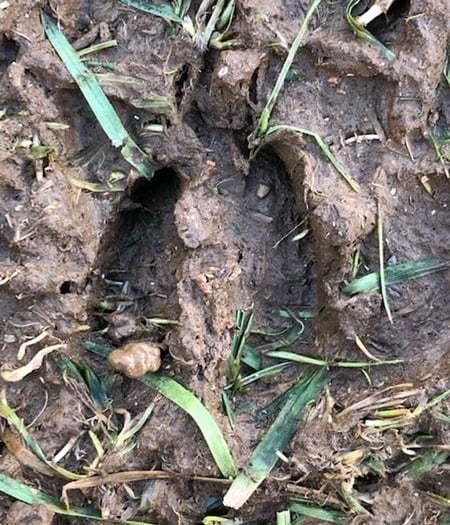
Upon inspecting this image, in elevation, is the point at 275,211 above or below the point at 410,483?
above

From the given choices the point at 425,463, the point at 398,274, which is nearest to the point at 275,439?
the point at 425,463

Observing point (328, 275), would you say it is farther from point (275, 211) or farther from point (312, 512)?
point (312, 512)

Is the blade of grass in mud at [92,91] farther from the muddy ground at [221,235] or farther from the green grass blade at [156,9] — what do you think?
the green grass blade at [156,9]

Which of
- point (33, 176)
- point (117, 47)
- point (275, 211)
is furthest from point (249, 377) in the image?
point (117, 47)

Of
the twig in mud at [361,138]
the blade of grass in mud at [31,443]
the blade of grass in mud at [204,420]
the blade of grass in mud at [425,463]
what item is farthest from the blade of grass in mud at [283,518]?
the twig in mud at [361,138]

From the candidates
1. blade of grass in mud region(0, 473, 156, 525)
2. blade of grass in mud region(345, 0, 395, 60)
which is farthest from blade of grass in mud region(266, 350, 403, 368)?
blade of grass in mud region(345, 0, 395, 60)

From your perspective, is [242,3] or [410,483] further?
[410,483]
